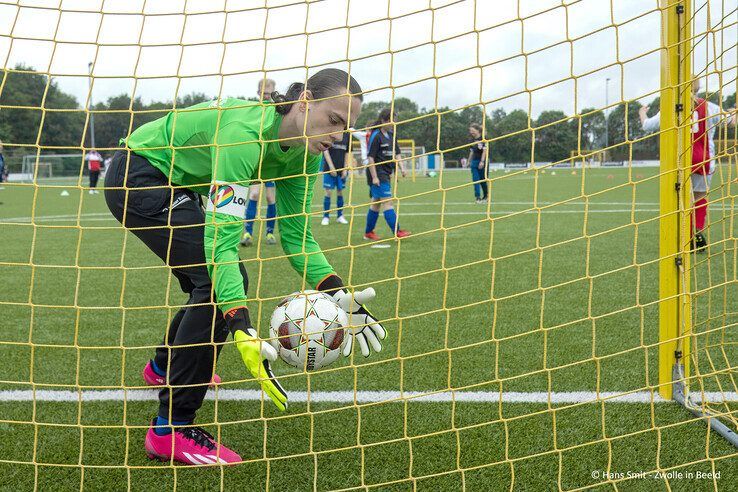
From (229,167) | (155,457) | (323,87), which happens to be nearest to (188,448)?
(155,457)

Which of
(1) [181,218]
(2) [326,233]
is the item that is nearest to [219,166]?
(1) [181,218]

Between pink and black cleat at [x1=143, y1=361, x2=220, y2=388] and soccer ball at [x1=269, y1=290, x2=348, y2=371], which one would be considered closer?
soccer ball at [x1=269, y1=290, x2=348, y2=371]

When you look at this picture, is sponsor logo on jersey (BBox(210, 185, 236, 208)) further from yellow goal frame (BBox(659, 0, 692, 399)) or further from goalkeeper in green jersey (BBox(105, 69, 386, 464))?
yellow goal frame (BBox(659, 0, 692, 399))

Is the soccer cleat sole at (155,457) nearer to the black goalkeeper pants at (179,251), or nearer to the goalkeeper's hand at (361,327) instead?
the black goalkeeper pants at (179,251)

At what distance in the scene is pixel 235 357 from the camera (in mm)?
3791

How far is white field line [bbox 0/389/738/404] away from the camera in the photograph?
2.96m

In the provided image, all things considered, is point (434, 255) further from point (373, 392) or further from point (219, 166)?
point (219, 166)

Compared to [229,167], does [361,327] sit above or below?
below

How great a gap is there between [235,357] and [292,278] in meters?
2.31

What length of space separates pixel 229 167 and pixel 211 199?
0.13 meters

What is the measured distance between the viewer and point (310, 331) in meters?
2.47

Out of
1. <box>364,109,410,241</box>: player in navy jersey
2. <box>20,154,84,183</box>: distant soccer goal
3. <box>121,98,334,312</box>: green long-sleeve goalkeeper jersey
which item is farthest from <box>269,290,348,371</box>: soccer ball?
<box>20,154,84,183</box>: distant soccer goal

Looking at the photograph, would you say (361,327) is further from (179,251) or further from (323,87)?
(323,87)

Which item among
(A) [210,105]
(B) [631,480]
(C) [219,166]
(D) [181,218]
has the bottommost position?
(B) [631,480]
